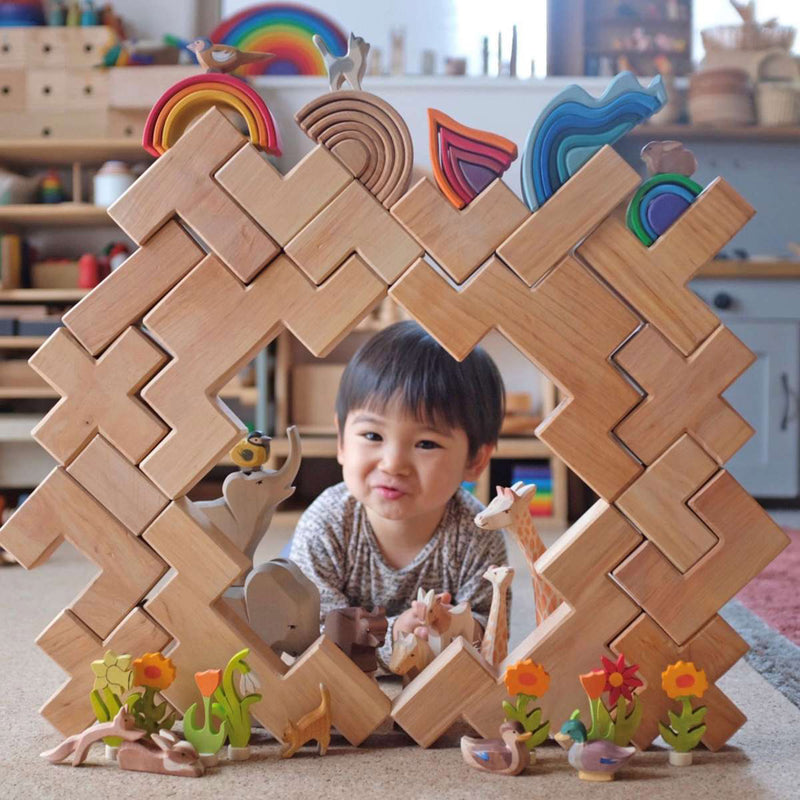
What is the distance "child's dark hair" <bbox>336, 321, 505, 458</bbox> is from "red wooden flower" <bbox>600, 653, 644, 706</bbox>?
37 cm

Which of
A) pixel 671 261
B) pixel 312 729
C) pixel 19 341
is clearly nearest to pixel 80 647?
pixel 312 729

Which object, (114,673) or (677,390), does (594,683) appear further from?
(114,673)

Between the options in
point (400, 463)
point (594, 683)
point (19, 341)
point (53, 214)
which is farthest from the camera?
point (53, 214)

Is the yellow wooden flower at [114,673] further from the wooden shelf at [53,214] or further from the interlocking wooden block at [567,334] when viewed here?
the wooden shelf at [53,214]

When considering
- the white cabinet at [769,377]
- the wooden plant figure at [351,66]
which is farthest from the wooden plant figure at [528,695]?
the white cabinet at [769,377]

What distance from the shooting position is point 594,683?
2.37 ft

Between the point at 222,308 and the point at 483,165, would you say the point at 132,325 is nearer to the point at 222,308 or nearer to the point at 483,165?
the point at 222,308

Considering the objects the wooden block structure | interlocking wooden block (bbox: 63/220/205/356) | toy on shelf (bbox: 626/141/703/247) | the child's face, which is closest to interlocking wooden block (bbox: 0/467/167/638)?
the wooden block structure

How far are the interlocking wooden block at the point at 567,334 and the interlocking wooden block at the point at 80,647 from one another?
0.31m

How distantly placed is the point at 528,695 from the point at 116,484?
0.34 m

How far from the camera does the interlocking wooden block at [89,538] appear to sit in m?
0.77

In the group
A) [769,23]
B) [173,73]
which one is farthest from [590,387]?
[769,23]

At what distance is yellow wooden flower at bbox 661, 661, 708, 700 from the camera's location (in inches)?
29.2

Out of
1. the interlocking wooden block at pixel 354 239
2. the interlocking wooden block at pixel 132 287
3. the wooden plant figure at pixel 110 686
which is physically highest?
the interlocking wooden block at pixel 354 239
